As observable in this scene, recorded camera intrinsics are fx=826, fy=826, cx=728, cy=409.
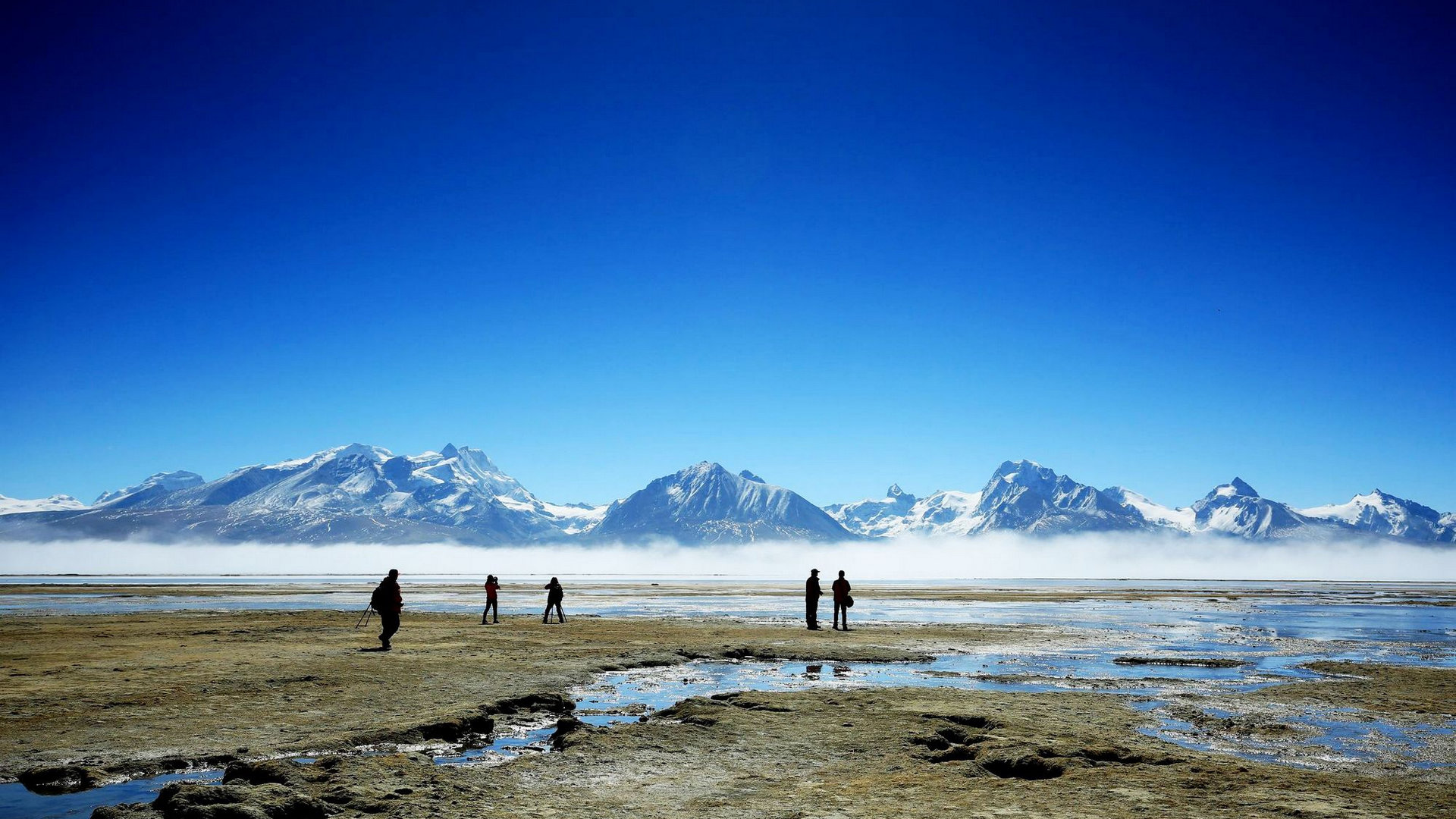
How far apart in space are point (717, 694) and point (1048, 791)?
29.3ft

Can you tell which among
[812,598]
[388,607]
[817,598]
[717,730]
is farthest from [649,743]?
[812,598]

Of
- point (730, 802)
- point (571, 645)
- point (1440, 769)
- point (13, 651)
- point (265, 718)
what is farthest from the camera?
point (571, 645)

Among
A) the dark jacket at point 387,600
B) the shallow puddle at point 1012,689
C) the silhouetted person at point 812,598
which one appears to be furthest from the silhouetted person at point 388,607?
the silhouetted person at point 812,598

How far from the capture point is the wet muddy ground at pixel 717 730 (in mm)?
10109

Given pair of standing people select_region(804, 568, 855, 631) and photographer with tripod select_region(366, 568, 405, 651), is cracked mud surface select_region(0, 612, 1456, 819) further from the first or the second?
pair of standing people select_region(804, 568, 855, 631)

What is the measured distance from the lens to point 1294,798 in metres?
9.93

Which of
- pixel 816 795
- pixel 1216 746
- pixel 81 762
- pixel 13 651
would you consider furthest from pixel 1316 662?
pixel 13 651

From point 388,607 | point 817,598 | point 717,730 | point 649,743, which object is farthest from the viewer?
point 817,598

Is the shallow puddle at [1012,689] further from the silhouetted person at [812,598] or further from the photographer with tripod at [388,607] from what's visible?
the silhouetted person at [812,598]

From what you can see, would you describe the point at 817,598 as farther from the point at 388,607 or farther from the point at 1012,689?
the point at 388,607

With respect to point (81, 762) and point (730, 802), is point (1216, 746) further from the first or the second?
point (81, 762)

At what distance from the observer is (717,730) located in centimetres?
1449

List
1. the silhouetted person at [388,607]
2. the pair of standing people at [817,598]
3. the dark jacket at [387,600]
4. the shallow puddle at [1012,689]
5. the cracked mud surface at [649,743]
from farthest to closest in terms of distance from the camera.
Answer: the pair of standing people at [817,598]
the dark jacket at [387,600]
the silhouetted person at [388,607]
the shallow puddle at [1012,689]
the cracked mud surface at [649,743]

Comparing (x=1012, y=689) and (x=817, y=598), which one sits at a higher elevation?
(x=817, y=598)
